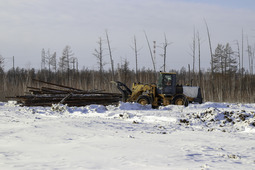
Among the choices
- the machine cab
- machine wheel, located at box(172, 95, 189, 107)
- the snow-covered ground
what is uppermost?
the machine cab

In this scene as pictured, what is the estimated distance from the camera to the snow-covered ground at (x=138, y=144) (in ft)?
20.9

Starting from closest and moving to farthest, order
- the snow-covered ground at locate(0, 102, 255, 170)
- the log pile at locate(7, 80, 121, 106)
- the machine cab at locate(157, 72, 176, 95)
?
1. the snow-covered ground at locate(0, 102, 255, 170)
2. the machine cab at locate(157, 72, 176, 95)
3. the log pile at locate(7, 80, 121, 106)

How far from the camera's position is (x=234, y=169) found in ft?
19.6

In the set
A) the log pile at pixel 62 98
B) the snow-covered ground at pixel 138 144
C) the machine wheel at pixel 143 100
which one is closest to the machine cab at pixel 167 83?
the machine wheel at pixel 143 100

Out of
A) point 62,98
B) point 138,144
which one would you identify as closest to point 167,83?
point 62,98

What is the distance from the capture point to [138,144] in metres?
8.45

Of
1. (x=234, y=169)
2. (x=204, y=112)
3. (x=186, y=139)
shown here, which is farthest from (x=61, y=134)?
(x=204, y=112)

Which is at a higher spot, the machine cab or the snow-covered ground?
the machine cab

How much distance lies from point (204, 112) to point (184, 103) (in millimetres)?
4001

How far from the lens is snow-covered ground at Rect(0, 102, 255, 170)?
6371mm

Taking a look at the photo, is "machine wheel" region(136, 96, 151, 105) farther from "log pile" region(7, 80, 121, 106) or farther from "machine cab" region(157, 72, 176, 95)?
"log pile" region(7, 80, 121, 106)

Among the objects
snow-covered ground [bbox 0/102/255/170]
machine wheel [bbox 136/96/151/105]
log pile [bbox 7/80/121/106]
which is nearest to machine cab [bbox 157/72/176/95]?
machine wheel [bbox 136/96/151/105]

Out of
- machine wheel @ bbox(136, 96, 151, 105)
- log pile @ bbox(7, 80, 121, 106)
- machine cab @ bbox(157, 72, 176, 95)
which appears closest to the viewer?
machine cab @ bbox(157, 72, 176, 95)

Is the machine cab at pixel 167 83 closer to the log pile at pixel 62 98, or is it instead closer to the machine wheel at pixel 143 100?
the machine wheel at pixel 143 100
